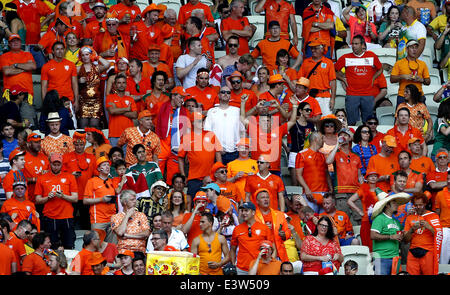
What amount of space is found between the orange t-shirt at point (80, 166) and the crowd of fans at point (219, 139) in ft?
0.07

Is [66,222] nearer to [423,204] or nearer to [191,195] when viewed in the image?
[191,195]

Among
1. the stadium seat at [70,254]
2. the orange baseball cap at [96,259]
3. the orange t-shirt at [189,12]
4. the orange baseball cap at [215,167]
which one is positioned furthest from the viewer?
the orange t-shirt at [189,12]

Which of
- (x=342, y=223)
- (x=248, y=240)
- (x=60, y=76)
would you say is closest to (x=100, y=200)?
(x=248, y=240)

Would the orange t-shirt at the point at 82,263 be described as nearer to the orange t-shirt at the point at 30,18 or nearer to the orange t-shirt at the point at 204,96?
the orange t-shirt at the point at 204,96

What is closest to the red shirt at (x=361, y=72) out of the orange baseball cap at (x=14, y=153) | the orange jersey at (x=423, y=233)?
the orange jersey at (x=423, y=233)

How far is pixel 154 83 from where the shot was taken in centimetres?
1709

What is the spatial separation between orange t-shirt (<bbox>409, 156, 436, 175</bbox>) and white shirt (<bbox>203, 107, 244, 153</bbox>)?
2.53m

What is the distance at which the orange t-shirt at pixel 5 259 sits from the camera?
13234 mm

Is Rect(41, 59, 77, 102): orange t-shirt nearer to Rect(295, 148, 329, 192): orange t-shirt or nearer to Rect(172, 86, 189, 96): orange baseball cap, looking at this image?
Rect(172, 86, 189, 96): orange baseball cap

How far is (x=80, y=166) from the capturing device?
1566 cm

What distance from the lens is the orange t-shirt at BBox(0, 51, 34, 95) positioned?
17.4 meters

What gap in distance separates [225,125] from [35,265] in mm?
3933
